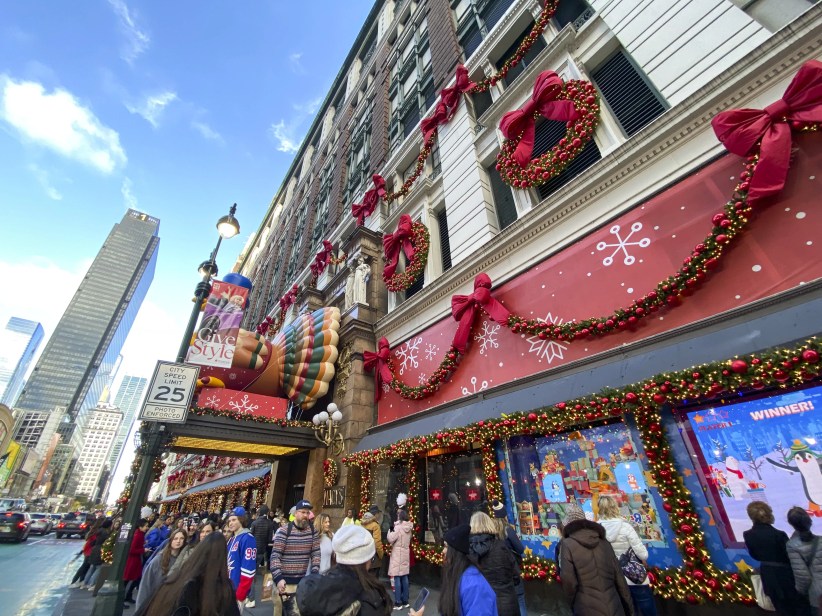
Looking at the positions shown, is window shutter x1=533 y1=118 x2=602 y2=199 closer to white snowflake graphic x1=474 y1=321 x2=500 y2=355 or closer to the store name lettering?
white snowflake graphic x1=474 y1=321 x2=500 y2=355

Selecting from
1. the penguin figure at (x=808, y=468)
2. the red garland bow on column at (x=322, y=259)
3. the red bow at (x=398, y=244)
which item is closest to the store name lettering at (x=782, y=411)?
the penguin figure at (x=808, y=468)

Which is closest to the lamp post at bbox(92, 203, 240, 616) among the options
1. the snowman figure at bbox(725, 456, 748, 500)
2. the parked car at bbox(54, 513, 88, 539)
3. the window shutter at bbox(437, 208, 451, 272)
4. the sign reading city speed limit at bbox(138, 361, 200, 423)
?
the sign reading city speed limit at bbox(138, 361, 200, 423)

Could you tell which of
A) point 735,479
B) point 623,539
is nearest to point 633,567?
point 623,539

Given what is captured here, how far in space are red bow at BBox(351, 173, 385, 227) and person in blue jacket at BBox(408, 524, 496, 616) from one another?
16.0 meters

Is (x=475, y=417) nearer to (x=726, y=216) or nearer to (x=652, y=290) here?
(x=652, y=290)

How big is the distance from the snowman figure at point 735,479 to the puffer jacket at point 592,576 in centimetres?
235

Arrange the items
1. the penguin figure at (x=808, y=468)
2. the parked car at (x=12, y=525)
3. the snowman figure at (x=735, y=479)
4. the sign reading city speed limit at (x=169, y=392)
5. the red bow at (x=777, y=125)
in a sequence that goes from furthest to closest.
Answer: the parked car at (x=12, y=525), the sign reading city speed limit at (x=169, y=392), the red bow at (x=777, y=125), the snowman figure at (x=735, y=479), the penguin figure at (x=808, y=468)

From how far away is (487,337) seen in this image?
931cm

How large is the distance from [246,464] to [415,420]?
57.8ft

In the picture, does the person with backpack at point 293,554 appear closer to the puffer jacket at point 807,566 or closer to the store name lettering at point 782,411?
the puffer jacket at point 807,566

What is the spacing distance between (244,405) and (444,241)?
9131 millimetres

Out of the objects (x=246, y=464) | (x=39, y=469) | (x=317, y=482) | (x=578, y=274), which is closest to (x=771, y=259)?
(x=578, y=274)

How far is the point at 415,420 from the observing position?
1049cm

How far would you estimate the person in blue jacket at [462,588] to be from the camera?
107 inches
